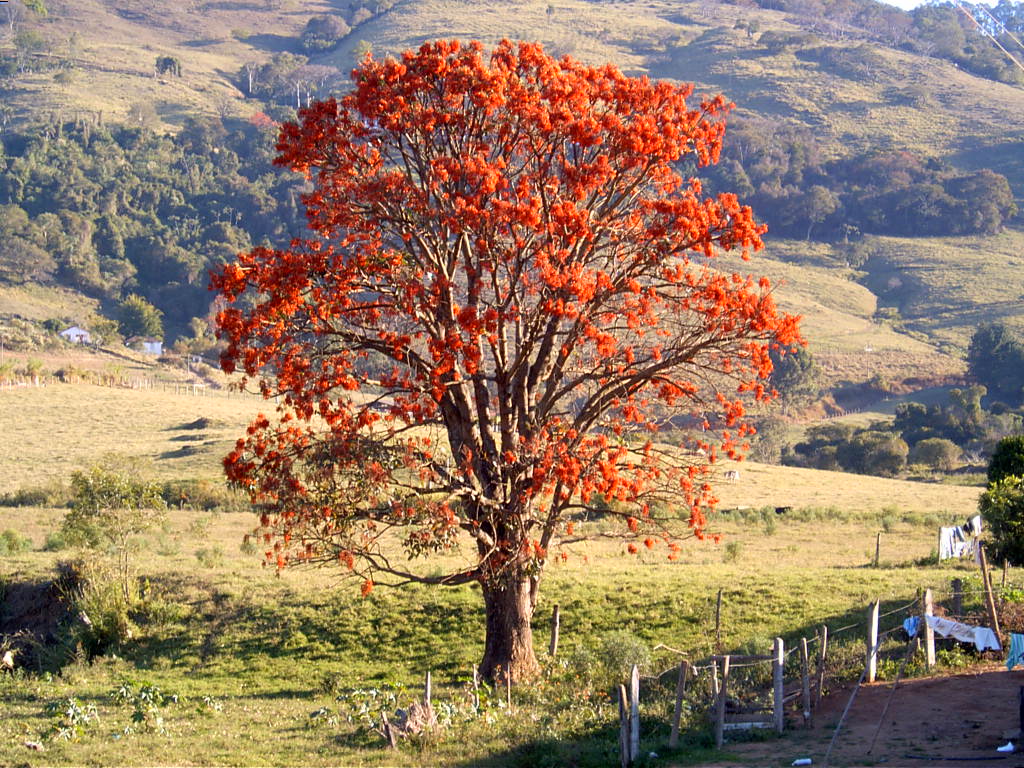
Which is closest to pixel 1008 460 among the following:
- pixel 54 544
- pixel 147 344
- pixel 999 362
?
pixel 54 544

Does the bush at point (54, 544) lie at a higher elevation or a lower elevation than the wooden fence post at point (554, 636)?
lower

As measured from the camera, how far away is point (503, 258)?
1563 cm

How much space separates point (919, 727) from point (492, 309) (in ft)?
24.0

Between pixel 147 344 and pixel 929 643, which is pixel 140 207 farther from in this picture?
pixel 929 643

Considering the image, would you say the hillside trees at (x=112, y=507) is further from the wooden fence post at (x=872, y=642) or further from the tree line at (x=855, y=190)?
the tree line at (x=855, y=190)

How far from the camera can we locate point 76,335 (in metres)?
88.3

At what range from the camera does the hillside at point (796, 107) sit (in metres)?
95.1

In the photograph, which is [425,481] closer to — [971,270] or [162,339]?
[162,339]

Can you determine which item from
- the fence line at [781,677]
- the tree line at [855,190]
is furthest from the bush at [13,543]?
the tree line at [855,190]

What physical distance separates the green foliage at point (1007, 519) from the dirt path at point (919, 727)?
16.9ft

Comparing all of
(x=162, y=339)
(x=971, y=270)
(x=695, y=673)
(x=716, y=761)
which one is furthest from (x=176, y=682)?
(x=971, y=270)

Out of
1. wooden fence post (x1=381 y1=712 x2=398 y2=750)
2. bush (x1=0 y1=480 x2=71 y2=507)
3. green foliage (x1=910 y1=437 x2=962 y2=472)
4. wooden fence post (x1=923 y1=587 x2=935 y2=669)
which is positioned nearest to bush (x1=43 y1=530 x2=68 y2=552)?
bush (x1=0 y1=480 x2=71 y2=507)

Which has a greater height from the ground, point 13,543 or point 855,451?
point 13,543

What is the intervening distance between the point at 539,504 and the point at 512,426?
1830 millimetres
